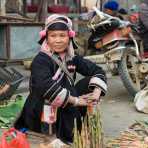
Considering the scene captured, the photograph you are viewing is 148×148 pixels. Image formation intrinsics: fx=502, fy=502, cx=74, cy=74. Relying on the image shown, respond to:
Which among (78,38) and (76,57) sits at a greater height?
(76,57)

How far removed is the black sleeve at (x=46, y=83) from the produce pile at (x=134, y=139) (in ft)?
1.73

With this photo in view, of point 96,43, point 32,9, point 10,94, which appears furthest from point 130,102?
point 32,9

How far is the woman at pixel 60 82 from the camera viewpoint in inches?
159

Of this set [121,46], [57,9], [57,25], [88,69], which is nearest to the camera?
[57,25]

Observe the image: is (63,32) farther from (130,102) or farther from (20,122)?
(130,102)

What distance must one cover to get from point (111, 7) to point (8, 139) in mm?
4104

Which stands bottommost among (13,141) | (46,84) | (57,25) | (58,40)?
(13,141)

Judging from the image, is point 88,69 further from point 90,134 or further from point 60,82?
point 90,134

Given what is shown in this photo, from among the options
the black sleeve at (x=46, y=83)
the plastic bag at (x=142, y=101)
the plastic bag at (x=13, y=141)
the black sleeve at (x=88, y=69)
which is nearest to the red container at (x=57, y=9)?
the plastic bag at (x=142, y=101)

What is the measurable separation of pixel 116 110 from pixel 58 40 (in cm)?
212

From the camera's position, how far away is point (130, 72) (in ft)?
21.3

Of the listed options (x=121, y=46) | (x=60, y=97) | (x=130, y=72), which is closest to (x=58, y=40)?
(x=60, y=97)

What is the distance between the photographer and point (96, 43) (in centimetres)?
650

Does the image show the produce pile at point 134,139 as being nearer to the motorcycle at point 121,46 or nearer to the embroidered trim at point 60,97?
the embroidered trim at point 60,97
